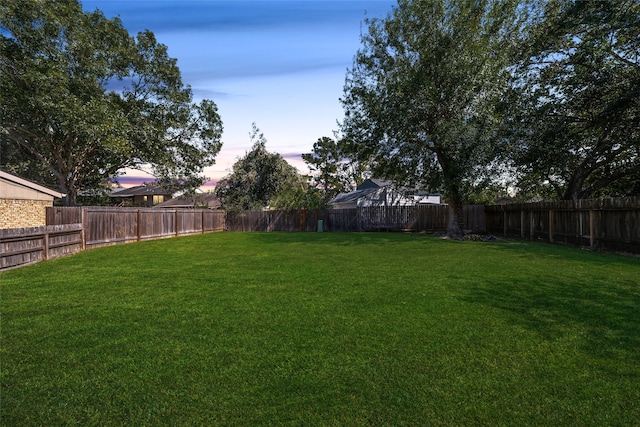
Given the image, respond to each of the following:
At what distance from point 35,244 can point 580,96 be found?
897 inches

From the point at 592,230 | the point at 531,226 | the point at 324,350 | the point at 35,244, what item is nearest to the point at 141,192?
the point at 35,244

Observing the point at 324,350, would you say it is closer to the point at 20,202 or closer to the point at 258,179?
the point at 20,202

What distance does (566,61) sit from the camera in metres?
18.3

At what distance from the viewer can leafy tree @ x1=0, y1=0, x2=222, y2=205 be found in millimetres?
18609

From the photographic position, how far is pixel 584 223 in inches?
535

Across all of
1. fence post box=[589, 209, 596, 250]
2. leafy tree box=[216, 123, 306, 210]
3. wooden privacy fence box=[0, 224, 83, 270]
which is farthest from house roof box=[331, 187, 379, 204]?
wooden privacy fence box=[0, 224, 83, 270]

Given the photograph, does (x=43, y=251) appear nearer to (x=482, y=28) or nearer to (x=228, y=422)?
(x=228, y=422)

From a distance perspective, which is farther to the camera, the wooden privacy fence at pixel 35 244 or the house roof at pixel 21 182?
the house roof at pixel 21 182

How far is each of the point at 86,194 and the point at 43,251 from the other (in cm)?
1993

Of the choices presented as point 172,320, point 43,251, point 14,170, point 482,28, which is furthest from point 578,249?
point 14,170

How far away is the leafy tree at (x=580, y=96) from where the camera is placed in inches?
649

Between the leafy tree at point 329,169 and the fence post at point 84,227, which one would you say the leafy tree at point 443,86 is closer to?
the fence post at point 84,227

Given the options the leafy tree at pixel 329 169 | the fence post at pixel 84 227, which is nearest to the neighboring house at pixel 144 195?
the leafy tree at pixel 329 169

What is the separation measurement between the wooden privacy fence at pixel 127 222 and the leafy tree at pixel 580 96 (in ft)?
61.6
